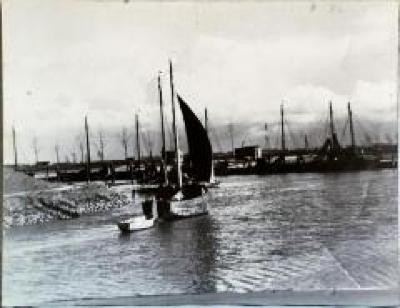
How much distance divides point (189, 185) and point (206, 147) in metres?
0.13

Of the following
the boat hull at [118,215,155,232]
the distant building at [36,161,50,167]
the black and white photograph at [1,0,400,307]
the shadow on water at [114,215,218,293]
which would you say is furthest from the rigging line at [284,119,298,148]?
the distant building at [36,161,50,167]

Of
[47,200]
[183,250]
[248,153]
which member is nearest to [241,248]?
[183,250]

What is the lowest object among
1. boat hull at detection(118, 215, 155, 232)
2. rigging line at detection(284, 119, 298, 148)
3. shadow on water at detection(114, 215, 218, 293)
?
shadow on water at detection(114, 215, 218, 293)

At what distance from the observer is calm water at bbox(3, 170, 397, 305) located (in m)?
1.97

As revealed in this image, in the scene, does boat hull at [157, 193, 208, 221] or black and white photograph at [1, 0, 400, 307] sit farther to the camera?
boat hull at [157, 193, 208, 221]

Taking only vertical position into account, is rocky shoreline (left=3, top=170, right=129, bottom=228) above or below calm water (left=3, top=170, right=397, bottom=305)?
above

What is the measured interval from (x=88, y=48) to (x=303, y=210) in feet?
2.55

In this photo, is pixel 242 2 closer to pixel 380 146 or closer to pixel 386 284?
pixel 380 146

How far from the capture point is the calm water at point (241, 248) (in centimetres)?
197

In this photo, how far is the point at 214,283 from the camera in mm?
1978

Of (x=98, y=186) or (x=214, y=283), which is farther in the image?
(x=98, y=186)

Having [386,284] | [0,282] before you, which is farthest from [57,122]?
[386,284]

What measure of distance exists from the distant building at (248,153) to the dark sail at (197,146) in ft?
0.28

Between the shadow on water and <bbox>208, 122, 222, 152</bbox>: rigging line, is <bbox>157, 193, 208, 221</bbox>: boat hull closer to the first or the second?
the shadow on water
